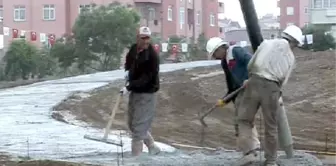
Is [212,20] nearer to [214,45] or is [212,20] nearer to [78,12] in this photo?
[78,12]

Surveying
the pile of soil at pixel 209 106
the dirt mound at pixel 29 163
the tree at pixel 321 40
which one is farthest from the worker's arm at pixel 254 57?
the tree at pixel 321 40

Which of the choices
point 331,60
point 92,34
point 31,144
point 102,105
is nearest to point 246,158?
point 31,144

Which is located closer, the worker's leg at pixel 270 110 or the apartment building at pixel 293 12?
the worker's leg at pixel 270 110

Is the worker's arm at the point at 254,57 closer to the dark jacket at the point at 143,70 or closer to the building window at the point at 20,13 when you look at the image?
the dark jacket at the point at 143,70

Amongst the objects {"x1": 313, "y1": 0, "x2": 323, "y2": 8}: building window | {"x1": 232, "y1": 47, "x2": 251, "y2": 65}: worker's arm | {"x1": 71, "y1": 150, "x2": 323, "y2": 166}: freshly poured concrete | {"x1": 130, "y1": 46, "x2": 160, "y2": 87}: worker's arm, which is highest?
{"x1": 313, "y1": 0, "x2": 323, "y2": 8}: building window

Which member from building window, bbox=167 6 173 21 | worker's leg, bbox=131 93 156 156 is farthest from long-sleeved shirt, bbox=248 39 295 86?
building window, bbox=167 6 173 21

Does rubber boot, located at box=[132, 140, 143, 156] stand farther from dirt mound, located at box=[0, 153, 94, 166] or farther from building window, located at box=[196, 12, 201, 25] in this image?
building window, located at box=[196, 12, 201, 25]

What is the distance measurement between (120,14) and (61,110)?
24992 mm

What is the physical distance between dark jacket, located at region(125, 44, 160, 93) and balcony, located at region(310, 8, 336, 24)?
67.1 metres

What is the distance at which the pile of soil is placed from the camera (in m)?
15.3

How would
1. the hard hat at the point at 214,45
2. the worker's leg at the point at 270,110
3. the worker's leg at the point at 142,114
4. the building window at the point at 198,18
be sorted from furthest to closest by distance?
1. the building window at the point at 198,18
2. the worker's leg at the point at 142,114
3. the hard hat at the point at 214,45
4. the worker's leg at the point at 270,110

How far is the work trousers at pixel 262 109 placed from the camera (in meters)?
8.58

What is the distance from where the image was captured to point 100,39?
42500mm

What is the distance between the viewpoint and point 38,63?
140ft
